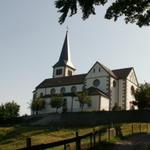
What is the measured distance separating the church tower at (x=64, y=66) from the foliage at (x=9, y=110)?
15936 millimetres

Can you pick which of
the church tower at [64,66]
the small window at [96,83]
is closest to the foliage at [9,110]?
the church tower at [64,66]

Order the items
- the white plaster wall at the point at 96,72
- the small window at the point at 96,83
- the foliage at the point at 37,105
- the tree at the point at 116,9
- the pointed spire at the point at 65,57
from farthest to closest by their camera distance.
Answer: the pointed spire at the point at 65,57
the foliage at the point at 37,105
the small window at the point at 96,83
the white plaster wall at the point at 96,72
the tree at the point at 116,9

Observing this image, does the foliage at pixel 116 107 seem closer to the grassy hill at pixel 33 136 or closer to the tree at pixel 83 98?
the tree at pixel 83 98

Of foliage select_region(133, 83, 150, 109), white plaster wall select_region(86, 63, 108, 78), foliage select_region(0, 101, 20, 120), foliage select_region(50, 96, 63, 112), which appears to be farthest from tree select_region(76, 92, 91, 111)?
foliage select_region(0, 101, 20, 120)

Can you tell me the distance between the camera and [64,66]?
270 ft

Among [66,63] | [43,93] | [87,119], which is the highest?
[66,63]

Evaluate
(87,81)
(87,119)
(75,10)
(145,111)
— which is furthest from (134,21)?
(87,81)

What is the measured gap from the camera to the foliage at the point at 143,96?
5652 centimetres

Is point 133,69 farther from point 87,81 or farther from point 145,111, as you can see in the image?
point 145,111

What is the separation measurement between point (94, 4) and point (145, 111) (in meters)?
32.6

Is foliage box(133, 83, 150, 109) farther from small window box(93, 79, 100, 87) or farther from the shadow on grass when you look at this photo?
the shadow on grass

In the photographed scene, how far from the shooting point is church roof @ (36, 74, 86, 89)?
72.1 meters

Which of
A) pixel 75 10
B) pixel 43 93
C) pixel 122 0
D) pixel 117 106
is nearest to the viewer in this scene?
pixel 75 10

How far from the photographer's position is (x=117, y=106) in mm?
62375
